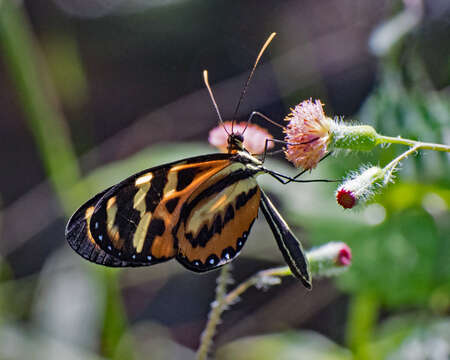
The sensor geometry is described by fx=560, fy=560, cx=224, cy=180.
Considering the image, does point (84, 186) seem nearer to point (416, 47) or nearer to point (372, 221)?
point (372, 221)

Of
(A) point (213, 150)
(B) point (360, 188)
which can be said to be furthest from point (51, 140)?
(B) point (360, 188)

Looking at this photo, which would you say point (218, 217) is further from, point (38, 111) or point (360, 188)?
point (38, 111)

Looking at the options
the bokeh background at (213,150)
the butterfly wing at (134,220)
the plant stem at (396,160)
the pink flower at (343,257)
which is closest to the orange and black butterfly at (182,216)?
the butterfly wing at (134,220)

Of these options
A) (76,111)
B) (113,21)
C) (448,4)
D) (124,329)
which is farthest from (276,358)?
(113,21)

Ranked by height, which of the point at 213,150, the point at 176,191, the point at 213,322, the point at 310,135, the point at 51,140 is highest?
the point at 51,140

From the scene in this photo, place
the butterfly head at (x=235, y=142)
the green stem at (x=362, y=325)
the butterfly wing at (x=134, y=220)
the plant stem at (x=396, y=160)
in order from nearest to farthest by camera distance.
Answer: the plant stem at (x=396, y=160)
the butterfly wing at (x=134, y=220)
the butterfly head at (x=235, y=142)
the green stem at (x=362, y=325)

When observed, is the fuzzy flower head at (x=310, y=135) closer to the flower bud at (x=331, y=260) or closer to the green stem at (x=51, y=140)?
the flower bud at (x=331, y=260)
